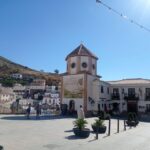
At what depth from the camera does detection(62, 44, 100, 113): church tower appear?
131 feet

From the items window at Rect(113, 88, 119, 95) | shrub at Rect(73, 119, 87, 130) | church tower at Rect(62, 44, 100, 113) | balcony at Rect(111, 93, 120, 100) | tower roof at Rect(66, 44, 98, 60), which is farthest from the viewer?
window at Rect(113, 88, 119, 95)

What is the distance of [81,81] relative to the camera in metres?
40.2

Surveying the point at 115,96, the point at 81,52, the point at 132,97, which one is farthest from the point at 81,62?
the point at 132,97

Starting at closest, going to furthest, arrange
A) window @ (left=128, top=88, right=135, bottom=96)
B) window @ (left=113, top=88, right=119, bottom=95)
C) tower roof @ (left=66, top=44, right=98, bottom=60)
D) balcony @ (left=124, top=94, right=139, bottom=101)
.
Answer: tower roof @ (left=66, top=44, right=98, bottom=60) < balcony @ (left=124, top=94, right=139, bottom=101) < window @ (left=128, top=88, right=135, bottom=96) < window @ (left=113, top=88, right=119, bottom=95)

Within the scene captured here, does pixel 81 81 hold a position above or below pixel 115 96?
above

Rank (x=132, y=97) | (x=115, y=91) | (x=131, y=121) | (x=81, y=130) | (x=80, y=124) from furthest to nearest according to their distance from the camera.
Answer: (x=115, y=91) < (x=132, y=97) < (x=131, y=121) < (x=80, y=124) < (x=81, y=130)

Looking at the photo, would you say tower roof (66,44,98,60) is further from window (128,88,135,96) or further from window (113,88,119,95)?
window (128,88,135,96)

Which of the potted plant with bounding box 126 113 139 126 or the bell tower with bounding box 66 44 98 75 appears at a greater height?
the bell tower with bounding box 66 44 98 75

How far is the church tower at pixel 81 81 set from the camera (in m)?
40.0

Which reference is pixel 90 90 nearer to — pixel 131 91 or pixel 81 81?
pixel 81 81

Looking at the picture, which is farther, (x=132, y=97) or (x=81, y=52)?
(x=132, y=97)

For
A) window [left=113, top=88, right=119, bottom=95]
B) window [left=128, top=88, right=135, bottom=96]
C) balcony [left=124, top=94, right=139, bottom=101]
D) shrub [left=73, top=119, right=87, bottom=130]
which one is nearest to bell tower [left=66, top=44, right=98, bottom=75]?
window [left=113, top=88, right=119, bottom=95]

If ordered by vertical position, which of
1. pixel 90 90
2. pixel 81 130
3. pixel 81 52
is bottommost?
pixel 81 130

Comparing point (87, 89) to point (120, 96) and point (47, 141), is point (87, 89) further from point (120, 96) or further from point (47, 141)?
point (47, 141)
